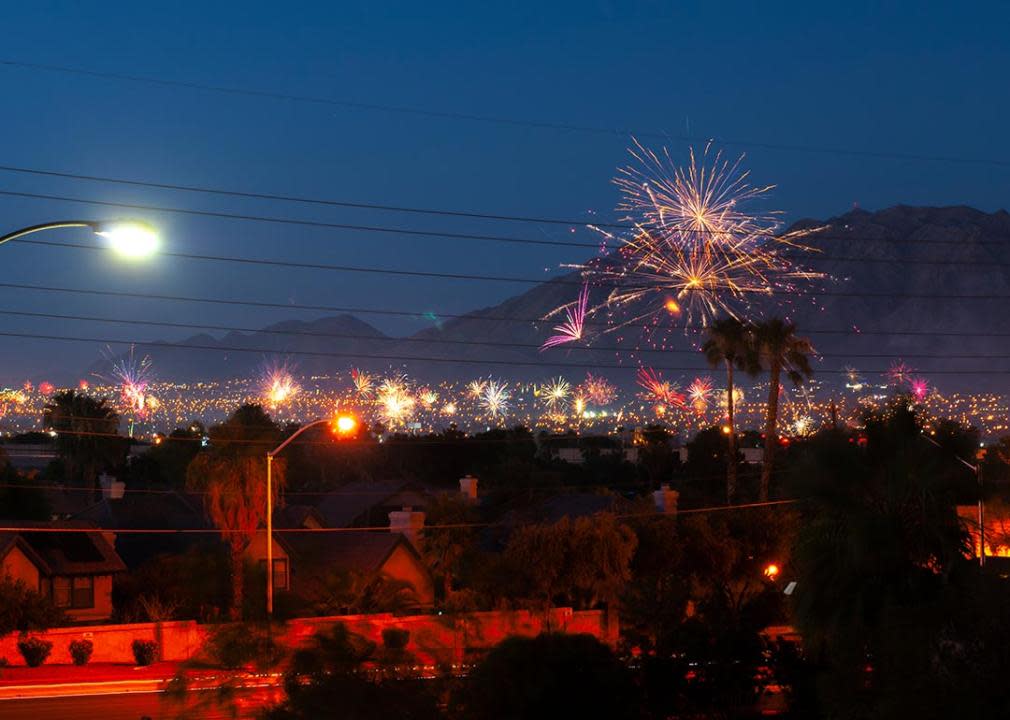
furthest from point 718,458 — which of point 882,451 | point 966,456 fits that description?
point 882,451

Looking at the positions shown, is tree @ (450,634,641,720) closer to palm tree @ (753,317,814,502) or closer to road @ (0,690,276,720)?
road @ (0,690,276,720)

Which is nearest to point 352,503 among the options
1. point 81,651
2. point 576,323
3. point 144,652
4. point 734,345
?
point 576,323

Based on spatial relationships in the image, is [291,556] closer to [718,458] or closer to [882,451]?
[882,451]

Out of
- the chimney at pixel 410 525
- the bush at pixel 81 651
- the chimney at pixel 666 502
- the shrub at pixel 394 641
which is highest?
the chimney at pixel 666 502

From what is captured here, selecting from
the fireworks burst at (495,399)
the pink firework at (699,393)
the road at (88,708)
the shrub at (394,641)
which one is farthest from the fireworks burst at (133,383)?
the shrub at (394,641)

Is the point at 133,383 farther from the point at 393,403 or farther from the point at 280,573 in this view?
the point at 280,573

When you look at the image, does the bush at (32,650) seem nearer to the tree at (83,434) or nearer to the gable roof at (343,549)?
the gable roof at (343,549)

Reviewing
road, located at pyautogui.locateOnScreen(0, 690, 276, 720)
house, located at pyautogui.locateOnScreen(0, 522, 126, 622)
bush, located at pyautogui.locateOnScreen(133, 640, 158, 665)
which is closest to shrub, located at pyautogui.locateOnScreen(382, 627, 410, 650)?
road, located at pyautogui.locateOnScreen(0, 690, 276, 720)
